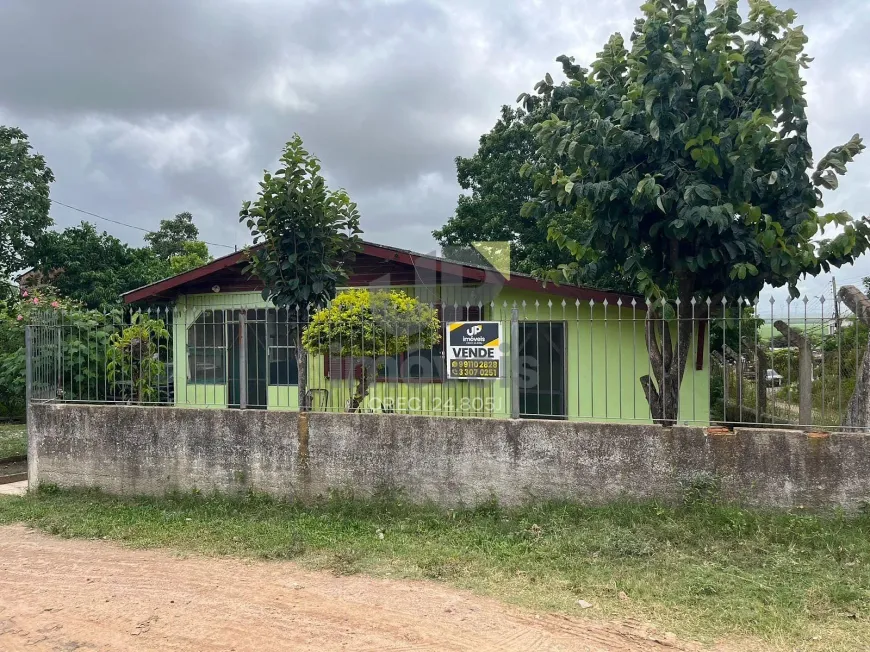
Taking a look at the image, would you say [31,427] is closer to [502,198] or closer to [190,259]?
[502,198]

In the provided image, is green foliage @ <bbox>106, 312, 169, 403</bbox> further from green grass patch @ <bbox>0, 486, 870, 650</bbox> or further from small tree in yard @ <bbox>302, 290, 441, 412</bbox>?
small tree in yard @ <bbox>302, 290, 441, 412</bbox>

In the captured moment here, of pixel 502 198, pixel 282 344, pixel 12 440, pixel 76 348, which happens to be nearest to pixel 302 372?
pixel 282 344

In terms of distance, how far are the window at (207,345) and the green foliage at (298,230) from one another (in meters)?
0.74

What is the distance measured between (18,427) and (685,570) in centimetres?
1365

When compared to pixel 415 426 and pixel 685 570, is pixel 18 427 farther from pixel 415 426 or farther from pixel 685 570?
pixel 685 570

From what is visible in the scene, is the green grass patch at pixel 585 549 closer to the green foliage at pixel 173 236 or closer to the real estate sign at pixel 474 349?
the real estate sign at pixel 474 349

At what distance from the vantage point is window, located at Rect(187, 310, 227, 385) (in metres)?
6.88

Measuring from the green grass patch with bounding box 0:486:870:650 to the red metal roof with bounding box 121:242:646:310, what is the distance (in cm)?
324

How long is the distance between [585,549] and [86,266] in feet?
54.2

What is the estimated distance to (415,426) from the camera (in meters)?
5.69

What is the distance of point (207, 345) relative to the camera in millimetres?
7328

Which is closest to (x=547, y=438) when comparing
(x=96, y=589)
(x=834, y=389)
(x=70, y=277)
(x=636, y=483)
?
(x=636, y=483)

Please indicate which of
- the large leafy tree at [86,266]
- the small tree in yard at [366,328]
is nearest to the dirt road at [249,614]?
the small tree in yard at [366,328]

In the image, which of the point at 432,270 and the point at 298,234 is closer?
the point at 298,234
